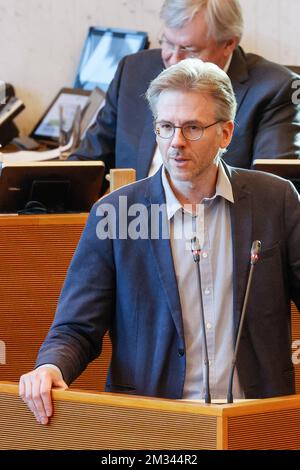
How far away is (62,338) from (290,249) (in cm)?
49

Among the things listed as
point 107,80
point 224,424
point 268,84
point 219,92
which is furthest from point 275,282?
point 107,80

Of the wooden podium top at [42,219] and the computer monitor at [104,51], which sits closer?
the wooden podium top at [42,219]

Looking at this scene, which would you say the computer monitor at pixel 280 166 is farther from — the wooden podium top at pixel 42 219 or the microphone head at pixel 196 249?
the microphone head at pixel 196 249

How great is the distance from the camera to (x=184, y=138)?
81.7 inches

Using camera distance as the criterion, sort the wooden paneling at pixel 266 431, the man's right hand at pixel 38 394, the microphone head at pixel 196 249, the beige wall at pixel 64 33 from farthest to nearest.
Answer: the beige wall at pixel 64 33
the microphone head at pixel 196 249
the man's right hand at pixel 38 394
the wooden paneling at pixel 266 431

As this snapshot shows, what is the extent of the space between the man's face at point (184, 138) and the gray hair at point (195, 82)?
1cm

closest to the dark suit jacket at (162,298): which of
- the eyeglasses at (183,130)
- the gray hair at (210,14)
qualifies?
the eyeglasses at (183,130)

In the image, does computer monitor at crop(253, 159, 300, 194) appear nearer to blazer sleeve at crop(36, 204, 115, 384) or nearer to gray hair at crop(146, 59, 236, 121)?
gray hair at crop(146, 59, 236, 121)

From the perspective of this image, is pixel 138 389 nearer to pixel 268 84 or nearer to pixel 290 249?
pixel 290 249

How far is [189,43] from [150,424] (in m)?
1.88

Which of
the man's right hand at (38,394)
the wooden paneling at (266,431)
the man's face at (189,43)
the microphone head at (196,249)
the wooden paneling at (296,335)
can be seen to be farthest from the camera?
the man's face at (189,43)

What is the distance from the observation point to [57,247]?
9.71ft

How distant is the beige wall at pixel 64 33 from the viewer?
442 cm

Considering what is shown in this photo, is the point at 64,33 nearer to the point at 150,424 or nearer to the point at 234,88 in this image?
the point at 234,88
